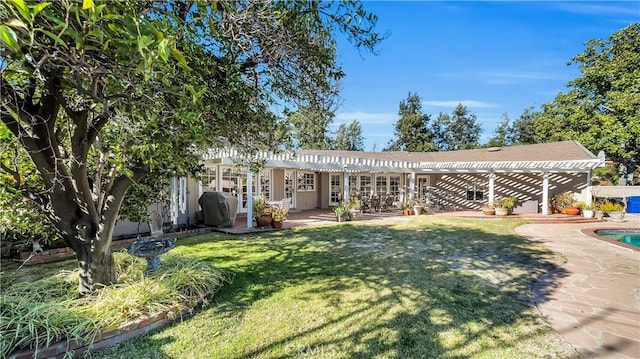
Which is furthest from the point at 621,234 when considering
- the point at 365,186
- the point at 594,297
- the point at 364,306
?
the point at 364,306

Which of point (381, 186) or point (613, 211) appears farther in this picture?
point (381, 186)

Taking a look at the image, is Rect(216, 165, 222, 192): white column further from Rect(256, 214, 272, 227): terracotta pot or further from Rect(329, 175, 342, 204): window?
Rect(329, 175, 342, 204): window

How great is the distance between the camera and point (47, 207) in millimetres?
4062

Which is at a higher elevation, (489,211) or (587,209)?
(587,209)

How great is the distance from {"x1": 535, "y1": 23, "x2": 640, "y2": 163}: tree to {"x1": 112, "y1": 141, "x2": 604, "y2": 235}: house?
6.16 metres

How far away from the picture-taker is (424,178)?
67.4ft

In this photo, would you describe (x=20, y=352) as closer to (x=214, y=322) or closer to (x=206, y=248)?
(x=214, y=322)

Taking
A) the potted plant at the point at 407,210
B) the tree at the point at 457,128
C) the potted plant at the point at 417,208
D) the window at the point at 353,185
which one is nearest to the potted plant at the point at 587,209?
the potted plant at the point at 417,208

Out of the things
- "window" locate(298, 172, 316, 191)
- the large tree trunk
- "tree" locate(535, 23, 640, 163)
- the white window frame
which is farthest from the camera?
"tree" locate(535, 23, 640, 163)

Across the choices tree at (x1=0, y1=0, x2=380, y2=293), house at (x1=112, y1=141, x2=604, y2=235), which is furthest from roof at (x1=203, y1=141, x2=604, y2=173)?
tree at (x1=0, y1=0, x2=380, y2=293)

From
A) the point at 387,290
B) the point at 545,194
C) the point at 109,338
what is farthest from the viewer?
the point at 545,194

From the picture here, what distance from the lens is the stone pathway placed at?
3.60 meters

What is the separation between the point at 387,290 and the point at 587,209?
1469 cm

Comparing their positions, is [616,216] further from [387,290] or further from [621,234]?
[387,290]
